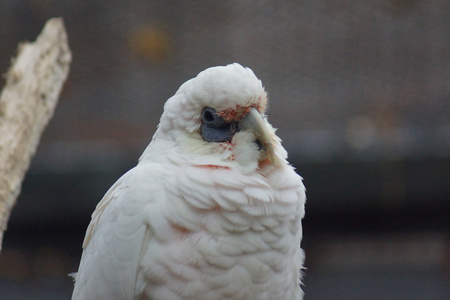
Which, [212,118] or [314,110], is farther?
[314,110]

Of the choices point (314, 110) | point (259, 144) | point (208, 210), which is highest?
point (314, 110)

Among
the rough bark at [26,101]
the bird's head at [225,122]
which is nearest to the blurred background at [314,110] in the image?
the rough bark at [26,101]

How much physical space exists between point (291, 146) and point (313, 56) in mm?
356

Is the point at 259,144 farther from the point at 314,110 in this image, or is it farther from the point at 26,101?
the point at 314,110

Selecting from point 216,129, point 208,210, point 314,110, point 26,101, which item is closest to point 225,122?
point 216,129

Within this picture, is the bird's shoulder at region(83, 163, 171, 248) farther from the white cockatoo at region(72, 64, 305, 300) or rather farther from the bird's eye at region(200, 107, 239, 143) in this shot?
the bird's eye at region(200, 107, 239, 143)

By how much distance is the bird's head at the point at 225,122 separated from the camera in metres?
1.19

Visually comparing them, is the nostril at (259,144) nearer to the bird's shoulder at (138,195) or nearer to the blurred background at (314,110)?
the bird's shoulder at (138,195)

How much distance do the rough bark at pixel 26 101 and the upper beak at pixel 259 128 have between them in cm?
71

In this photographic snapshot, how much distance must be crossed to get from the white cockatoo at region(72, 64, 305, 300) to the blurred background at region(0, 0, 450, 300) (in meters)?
1.14

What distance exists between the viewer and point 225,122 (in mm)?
1214

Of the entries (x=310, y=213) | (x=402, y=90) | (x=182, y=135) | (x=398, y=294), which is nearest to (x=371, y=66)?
(x=402, y=90)

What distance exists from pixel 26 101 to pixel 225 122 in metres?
0.75

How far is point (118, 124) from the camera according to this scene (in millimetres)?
2441
